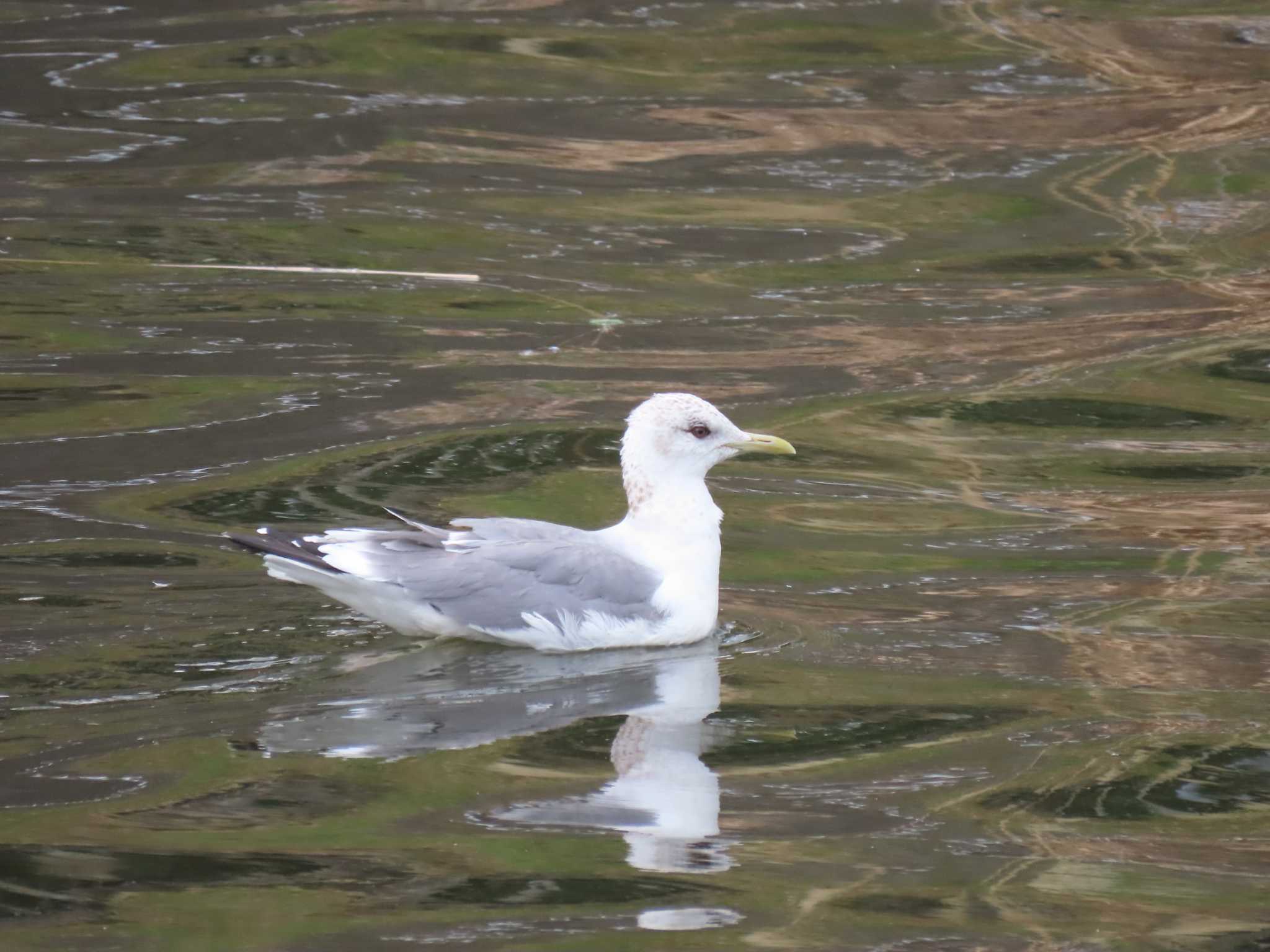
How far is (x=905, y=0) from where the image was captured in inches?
647

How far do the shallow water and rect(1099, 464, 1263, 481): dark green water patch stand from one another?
0.03 meters

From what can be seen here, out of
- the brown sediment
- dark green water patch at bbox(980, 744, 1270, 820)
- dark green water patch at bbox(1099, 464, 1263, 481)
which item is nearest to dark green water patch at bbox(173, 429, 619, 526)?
the brown sediment

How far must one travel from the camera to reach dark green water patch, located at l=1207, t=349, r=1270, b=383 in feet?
34.2

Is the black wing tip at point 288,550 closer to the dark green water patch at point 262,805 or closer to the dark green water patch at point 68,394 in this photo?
the dark green water patch at point 262,805

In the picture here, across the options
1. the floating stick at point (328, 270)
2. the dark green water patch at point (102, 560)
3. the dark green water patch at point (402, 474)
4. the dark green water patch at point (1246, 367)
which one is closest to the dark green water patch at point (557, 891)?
the dark green water patch at point (102, 560)

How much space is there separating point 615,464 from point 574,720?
A: 9.25ft

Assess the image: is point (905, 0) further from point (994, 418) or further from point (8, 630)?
point (8, 630)

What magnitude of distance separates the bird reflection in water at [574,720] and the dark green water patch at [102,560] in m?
1.17

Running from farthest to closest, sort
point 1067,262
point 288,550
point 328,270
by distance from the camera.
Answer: point 1067,262 → point 328,270 → point 288,550

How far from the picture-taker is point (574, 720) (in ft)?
20.6

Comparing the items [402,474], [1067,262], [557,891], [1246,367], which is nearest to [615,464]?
[402,474]

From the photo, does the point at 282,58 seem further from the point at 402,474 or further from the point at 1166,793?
the point at 1166,793

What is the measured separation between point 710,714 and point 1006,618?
1.40m

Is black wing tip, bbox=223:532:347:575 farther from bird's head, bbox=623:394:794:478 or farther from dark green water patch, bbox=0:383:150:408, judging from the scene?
dark green water patch, bbox=0:383:150:408
